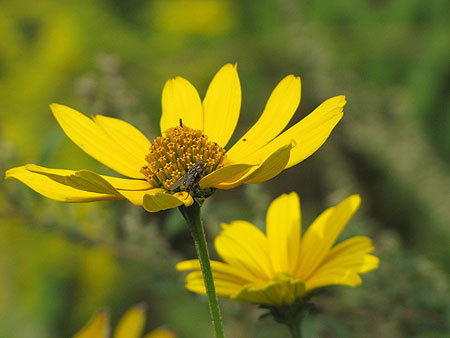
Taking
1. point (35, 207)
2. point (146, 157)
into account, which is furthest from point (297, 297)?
point (35, 207)

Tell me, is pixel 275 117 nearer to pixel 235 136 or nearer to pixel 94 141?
pixel 94 141

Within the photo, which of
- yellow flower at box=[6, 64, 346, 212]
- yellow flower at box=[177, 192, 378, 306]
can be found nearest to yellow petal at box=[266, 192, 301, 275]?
yellow flower at box=[177, 192, 378, 306]

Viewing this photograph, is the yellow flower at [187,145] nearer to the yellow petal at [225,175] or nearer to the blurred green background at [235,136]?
the yellow petal at [225,175]

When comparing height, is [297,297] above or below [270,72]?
below

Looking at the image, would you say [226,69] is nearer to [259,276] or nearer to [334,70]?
[259,276]

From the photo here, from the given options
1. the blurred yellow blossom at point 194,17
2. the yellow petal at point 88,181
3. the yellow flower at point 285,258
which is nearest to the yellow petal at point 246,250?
the yellow flower at point 285,258
